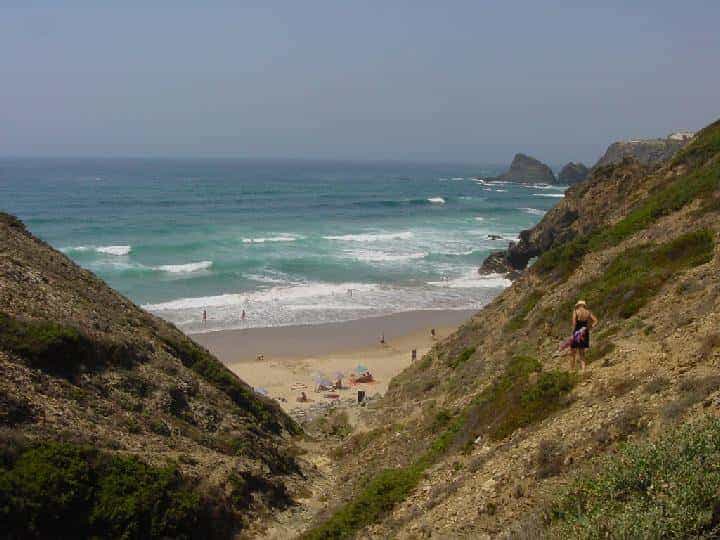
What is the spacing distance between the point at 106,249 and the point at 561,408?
52.1 m

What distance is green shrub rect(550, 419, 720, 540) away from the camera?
494cm

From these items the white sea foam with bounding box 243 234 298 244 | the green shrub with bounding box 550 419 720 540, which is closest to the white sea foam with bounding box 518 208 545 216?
the white sea foam with bounding box 243 234 298 244

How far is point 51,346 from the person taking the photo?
11.9 metres

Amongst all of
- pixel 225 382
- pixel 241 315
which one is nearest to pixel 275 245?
pixel 241 315

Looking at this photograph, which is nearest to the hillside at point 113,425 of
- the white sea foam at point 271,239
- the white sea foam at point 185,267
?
the white sea foam at point 185,267

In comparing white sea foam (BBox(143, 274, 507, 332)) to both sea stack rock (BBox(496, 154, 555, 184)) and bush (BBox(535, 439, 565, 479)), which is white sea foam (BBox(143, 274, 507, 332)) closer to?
bush (BBox(535, 439, 565, 479))

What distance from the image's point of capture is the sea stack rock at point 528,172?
150000mm

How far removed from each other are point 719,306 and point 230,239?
54135 mm

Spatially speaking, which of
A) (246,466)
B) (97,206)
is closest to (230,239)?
(97,206)

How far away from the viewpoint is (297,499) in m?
12.5

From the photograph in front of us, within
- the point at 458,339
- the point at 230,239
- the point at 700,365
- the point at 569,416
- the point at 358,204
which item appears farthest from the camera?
the point at 358,204

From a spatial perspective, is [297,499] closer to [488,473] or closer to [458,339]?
[488,473]

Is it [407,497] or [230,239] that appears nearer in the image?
[407,497]

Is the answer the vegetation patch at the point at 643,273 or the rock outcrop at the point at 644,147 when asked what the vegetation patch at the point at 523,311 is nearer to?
the vegetation patch at the point at 643,273
